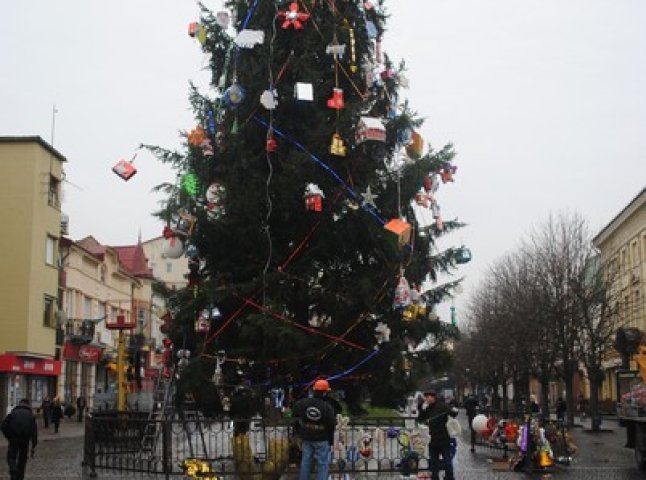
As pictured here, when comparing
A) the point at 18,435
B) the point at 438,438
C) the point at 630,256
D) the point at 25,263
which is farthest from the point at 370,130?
the point at 630,256

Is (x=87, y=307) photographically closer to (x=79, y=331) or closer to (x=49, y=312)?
(x=79, y=331)

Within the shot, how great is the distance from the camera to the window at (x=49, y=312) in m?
45.4

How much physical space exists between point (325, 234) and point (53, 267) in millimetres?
31970

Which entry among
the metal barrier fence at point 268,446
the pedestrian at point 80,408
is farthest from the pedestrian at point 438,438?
the pedestrian at point 80,408

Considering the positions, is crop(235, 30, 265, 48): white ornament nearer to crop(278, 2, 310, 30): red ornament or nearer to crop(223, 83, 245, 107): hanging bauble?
crop(278, 2, 310, 30): red ornament

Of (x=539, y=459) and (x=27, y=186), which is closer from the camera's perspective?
(x=539, y=459)

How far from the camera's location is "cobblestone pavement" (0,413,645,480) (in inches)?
707

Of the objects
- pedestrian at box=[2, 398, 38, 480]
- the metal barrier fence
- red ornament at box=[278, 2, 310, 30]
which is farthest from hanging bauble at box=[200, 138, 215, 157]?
pedestrian at box=[2, 398, 38, 480]

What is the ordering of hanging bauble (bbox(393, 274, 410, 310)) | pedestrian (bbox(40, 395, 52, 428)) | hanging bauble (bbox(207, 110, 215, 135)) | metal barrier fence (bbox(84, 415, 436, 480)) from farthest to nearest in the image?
pedestrian (bbox(40, 395, 52, 428)), hanging bauble (bbox(207, 110, 215, 135)), hanging bauble (bbox(393, 274, 410, 310)), metal barrier fence (bbox(84, 415, 436, 480))

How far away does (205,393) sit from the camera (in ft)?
56.4

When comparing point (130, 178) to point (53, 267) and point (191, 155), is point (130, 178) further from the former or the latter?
point (53, 267)

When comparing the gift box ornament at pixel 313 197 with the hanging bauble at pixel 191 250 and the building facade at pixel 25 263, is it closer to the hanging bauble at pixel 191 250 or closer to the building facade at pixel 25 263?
the hanging bauble at pixel 191 250

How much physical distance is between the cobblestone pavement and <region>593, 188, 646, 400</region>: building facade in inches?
774

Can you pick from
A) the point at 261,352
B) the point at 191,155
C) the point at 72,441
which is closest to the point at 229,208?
the point at 191,155
